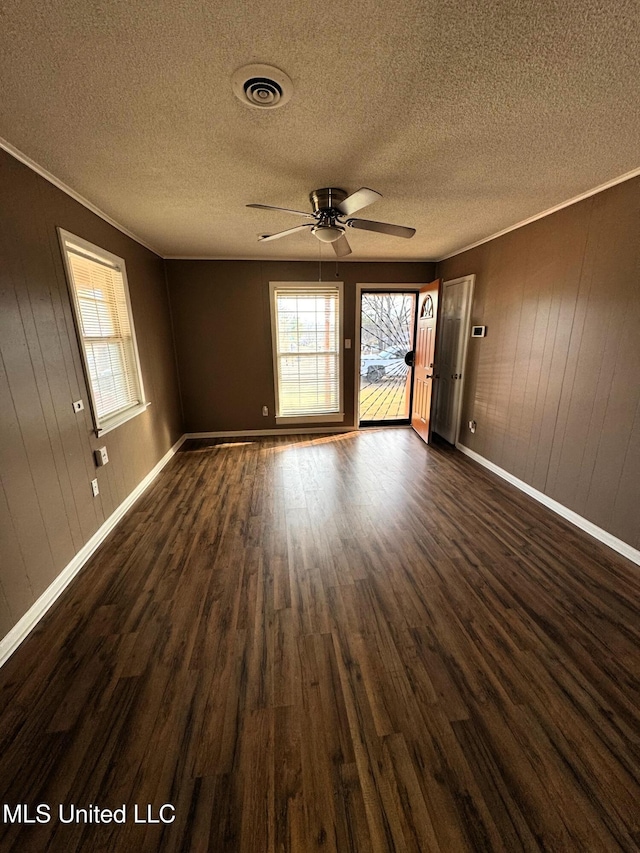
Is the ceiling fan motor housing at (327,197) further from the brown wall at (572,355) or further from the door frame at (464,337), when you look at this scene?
the door frame at (464,337)

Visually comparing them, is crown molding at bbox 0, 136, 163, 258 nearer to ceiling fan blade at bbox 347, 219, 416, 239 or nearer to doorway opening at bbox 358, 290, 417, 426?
ceiling fan blade at bbox 347, 219, 416, 239

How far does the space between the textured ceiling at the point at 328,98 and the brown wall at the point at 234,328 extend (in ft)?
6.49

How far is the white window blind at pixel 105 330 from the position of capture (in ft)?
7.92

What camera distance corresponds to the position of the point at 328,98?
1.41 m

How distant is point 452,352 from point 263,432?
2.94 m

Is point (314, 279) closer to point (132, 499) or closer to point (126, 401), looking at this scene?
point (126, 401)

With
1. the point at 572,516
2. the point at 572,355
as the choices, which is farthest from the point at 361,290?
the point at 572,516

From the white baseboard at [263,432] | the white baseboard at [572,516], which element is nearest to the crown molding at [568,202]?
the white baseboard at [572,516]

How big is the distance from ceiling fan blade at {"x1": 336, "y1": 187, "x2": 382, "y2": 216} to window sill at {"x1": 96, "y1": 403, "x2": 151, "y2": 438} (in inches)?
93.4

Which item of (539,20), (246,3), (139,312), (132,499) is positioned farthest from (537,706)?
(139,312)

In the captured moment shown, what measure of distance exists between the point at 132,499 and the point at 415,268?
4664mm

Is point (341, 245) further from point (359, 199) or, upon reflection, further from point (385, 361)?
point (385, 361)

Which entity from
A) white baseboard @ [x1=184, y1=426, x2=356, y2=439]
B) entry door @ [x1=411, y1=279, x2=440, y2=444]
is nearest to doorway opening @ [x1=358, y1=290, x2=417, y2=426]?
entry door @ [x1=411, y1=279, x2=440, y2=444]

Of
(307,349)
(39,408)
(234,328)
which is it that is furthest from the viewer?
(307,349)
